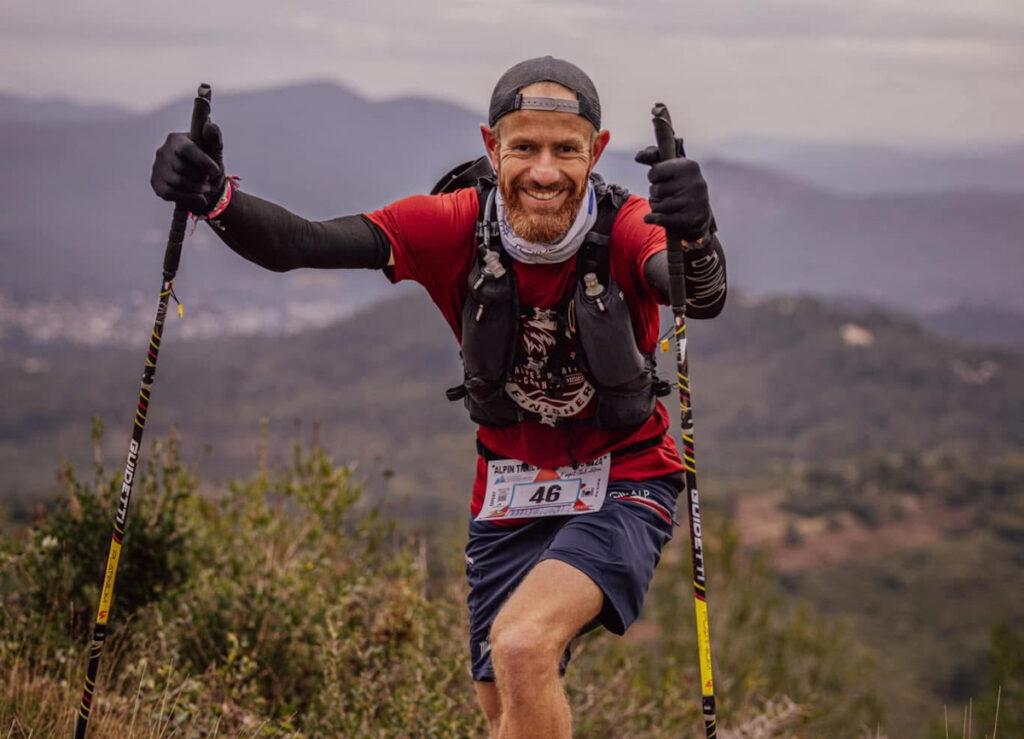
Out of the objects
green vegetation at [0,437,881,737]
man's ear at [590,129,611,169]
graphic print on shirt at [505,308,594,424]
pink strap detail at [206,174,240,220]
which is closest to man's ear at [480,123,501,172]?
man's ear at [590,129,611,169]

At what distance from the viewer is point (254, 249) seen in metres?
4.41

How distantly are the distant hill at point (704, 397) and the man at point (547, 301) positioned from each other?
119256 millimetres

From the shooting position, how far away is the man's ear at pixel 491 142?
4586mm

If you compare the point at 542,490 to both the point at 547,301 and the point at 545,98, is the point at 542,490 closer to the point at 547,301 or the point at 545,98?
the point at 547,301

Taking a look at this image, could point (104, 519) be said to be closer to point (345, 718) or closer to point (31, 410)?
point (345, 718)

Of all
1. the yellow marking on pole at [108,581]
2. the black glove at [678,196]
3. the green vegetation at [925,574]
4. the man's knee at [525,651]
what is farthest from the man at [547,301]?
the green vegetation at [925,574]

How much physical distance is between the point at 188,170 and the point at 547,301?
1515 millimetres

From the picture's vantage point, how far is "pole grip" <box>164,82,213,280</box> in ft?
13.4

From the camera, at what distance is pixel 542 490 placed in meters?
4.62

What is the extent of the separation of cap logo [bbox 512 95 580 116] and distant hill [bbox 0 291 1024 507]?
393ft

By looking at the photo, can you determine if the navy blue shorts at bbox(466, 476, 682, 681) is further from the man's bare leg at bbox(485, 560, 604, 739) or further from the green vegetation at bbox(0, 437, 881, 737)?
the green vegetation at bbox(0, 437, 881, 737)

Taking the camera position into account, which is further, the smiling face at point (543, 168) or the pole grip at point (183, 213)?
the smiling face at point (543, 168)

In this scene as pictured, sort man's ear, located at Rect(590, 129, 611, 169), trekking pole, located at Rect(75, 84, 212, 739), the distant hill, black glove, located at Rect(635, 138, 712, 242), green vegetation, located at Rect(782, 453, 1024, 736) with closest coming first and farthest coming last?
black glove, located at Rect(635, 138, 712, 242), trekking pole, located at Rect(75, 84, 212, 739), man's ear, located at Rect(590, 129, 611, 169), green vegetation, located at Rect(782, 453, 1024, 736), the distant hill

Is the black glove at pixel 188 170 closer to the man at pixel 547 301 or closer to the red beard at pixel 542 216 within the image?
the man at pixel 547 301
